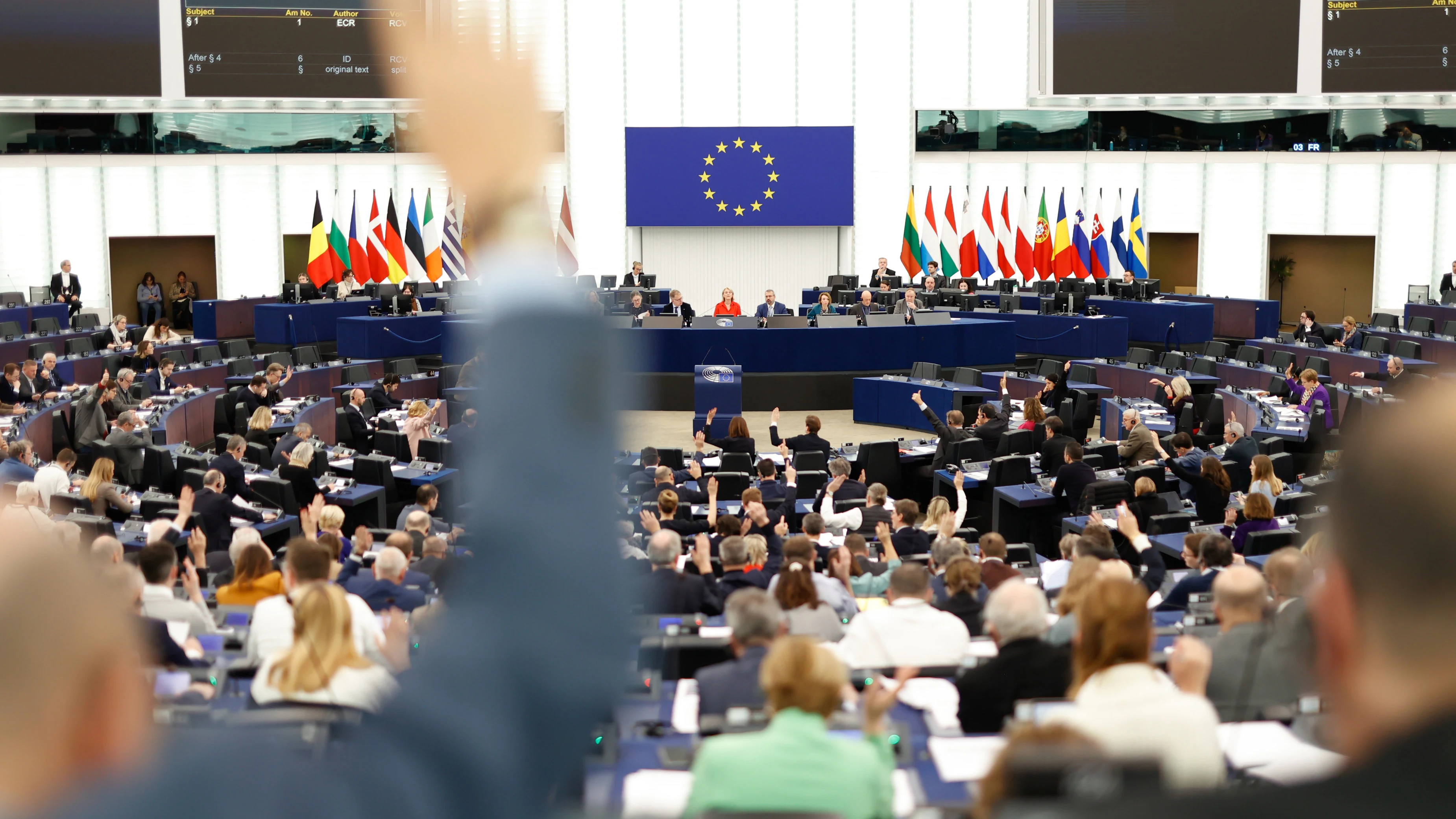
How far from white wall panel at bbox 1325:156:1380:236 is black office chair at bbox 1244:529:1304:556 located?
77.6 ft

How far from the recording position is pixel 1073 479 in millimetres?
11492

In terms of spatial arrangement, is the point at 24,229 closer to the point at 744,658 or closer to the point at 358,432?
the point at 358,432

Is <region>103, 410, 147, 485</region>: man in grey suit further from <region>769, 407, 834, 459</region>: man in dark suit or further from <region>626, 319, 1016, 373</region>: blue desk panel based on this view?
<region>626, 319, 1016, 373</region>: blue desk panel

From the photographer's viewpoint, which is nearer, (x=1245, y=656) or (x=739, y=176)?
(x=1245, y=656)

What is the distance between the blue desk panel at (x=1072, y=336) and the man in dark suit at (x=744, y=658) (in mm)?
18502

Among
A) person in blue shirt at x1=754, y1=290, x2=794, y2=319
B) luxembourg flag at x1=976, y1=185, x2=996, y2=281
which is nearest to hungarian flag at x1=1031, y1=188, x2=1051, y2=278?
luxembourg flag at x1=976, y1=185, x2=996, y2=281

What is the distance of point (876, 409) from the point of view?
774 inches

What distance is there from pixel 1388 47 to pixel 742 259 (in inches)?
537

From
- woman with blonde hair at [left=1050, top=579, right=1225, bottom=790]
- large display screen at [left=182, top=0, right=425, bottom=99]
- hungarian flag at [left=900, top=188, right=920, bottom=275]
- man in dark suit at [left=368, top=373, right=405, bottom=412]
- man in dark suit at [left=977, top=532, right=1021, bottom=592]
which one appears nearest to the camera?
woman with blonde hair at [left=1050, top=579, right=1225, bottom=790]

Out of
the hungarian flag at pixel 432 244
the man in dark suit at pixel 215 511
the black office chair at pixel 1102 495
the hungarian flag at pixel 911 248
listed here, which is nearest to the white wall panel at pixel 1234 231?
the hungarian flag at pixel 911 248

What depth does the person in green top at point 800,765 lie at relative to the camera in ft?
10.6

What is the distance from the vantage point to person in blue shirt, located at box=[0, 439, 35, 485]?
10.3 m

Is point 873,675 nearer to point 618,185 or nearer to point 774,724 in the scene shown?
point 774,724

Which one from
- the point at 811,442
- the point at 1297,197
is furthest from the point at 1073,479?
the point at 1297,197
